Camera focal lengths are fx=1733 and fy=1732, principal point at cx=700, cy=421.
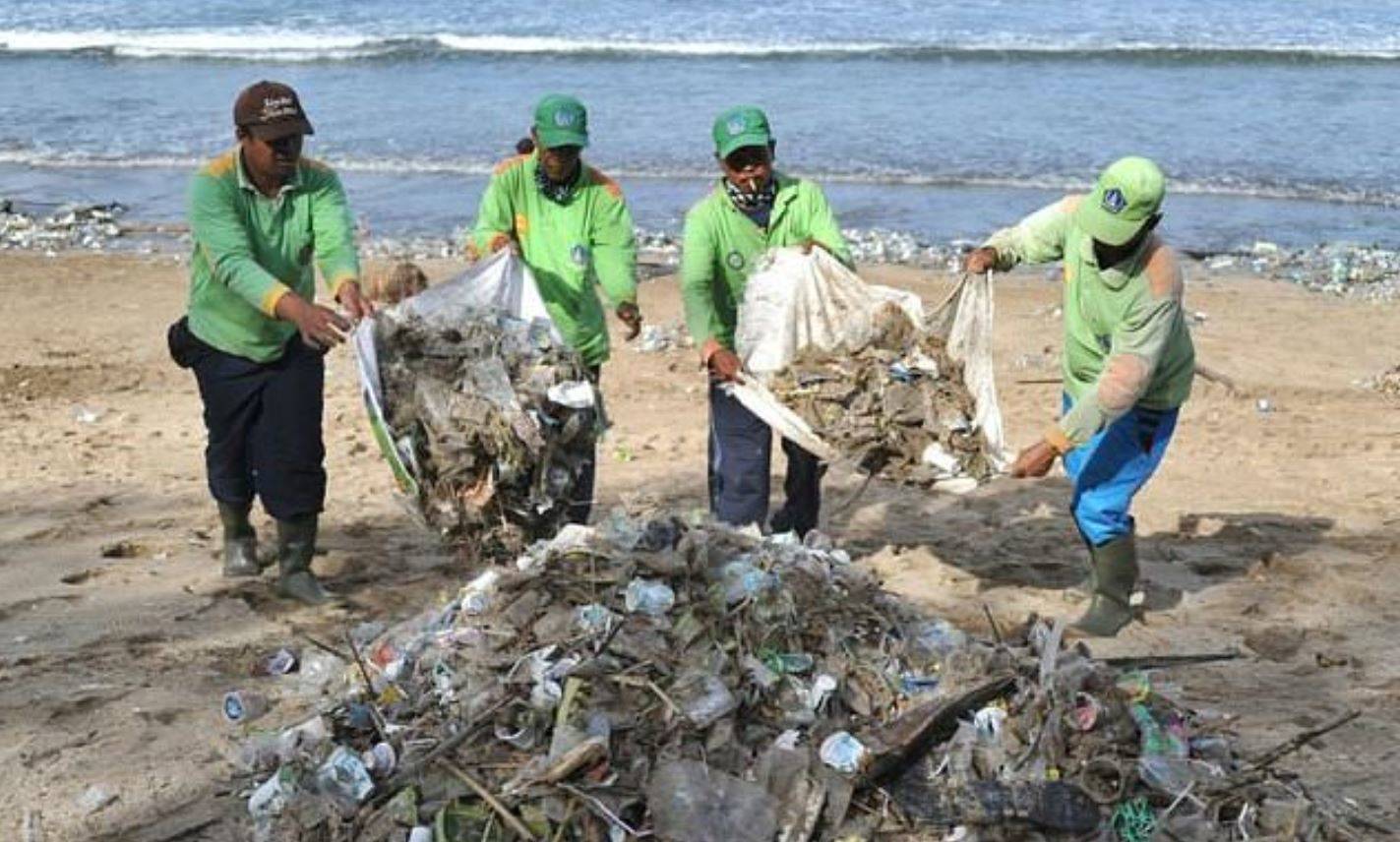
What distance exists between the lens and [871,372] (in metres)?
6.14

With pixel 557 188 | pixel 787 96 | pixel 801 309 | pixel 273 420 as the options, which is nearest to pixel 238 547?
pixel 273 420

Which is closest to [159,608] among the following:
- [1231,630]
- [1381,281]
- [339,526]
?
[339,526]

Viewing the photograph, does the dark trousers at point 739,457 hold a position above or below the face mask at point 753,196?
below

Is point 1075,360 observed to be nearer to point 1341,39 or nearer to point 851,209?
point 851,209

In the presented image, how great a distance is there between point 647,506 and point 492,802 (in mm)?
3904

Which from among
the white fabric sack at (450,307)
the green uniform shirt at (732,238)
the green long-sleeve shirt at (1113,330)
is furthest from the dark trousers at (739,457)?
the green long-sleeve shirt at (1113,330)

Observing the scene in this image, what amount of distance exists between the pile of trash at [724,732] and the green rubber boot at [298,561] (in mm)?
1665

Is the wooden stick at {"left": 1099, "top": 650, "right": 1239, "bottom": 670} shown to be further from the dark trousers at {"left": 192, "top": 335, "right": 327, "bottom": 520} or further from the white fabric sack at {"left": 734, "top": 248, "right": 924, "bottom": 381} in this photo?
the dark trousers at {"left": 192, "top": 335, "right": 327, "bottom": 520}

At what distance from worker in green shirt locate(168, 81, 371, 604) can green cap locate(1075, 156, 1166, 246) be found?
2422 mm

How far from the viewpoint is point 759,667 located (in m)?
4.25

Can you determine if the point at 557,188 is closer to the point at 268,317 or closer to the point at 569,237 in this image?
the point at 569,237

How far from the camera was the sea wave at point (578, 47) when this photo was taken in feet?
77.7

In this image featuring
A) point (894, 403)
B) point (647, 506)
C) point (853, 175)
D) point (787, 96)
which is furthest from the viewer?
point (787, 96)

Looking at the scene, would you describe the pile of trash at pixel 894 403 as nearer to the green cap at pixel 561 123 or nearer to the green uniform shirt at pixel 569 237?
the green uniform shirt at pixel 569 237
